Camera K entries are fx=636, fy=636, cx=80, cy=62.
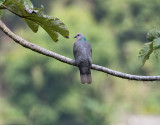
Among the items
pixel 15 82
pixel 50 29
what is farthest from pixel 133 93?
pixel 50 29

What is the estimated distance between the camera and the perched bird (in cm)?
479

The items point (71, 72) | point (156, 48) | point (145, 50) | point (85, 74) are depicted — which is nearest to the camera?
point (156, 48)

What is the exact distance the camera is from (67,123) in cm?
3108

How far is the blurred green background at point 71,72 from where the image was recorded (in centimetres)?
2970

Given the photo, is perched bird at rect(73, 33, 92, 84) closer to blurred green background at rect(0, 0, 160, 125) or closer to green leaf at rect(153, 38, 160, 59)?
green leaf at rect(153, 38, 160, 59)

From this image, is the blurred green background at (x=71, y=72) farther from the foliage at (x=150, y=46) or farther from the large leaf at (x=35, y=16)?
the large leaf at (x=35, y=16)

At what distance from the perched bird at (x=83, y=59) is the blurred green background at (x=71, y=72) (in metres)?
22.6

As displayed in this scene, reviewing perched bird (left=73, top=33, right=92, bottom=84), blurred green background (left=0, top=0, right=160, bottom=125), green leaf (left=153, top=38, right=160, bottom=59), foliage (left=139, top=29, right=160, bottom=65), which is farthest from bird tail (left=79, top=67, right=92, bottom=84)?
blurred green background (left=0, top=0, right=160, bottom=125)

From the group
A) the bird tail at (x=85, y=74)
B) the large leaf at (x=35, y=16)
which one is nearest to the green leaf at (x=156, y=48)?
the large leaf at (x=35, y=16)

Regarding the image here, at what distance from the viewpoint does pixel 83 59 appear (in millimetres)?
4891

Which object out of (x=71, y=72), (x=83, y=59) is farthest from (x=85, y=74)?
(x=71, y=72)

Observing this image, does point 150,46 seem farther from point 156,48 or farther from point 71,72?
point 71,72

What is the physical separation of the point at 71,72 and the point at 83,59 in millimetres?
26806

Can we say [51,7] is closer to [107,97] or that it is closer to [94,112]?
[107,97]
